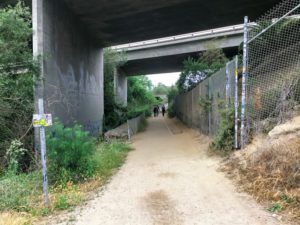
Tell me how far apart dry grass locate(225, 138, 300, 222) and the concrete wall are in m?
9.25

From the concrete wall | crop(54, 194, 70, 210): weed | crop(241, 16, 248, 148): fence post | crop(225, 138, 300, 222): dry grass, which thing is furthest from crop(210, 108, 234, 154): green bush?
the concrete wall

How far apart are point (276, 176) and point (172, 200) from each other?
1979mm

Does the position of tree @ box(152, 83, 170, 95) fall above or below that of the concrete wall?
above

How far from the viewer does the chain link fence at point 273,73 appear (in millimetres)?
7238

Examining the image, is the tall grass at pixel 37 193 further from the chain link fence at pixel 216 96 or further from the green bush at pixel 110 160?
the chain link fence at pixel 216 96

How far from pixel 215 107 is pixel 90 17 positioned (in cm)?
915

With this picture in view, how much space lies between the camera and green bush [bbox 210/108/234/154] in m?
8.79

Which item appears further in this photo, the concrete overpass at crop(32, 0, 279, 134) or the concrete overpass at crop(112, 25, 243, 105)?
the concrete overpass at crop(112, 25, 243, 105)

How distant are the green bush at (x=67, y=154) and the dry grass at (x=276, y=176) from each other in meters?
3.76

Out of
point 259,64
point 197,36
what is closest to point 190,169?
point 259,64

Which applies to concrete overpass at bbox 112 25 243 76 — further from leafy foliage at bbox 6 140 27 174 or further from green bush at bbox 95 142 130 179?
leafy foliage at bbox 6 140 27 174

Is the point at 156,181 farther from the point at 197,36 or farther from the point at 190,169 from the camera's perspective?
the point at 197,36

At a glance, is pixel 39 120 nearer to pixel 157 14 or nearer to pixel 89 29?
pixel 157 14

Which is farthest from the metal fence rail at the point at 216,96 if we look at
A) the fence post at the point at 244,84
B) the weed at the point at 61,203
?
the weed at the point at 61,203
